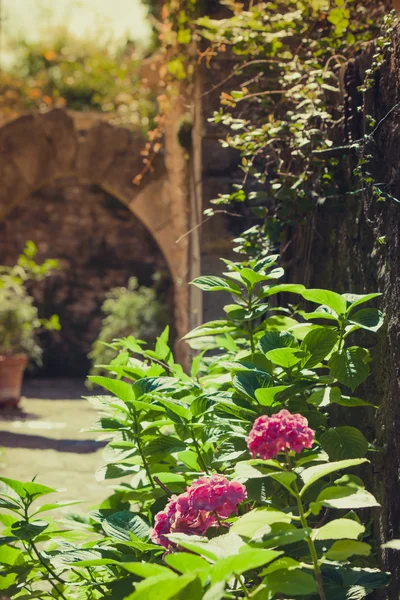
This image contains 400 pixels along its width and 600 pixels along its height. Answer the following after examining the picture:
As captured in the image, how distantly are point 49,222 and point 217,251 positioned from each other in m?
7.55

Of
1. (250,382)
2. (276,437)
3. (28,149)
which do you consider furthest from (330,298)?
(28,149)

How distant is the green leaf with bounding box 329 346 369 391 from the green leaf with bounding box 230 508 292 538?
1.42 ft

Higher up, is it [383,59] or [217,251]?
[383,59]

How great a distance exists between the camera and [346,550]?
1.38 metres

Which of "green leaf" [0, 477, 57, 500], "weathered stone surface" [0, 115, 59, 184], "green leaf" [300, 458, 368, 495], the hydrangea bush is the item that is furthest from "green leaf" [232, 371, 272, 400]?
"weathered stone surface" [0, 115, 59, 184]

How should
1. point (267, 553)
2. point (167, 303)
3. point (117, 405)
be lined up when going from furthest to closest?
point (167, 303)
point (117, 405)
point (267, 553)

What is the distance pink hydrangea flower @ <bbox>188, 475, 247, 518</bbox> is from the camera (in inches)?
63.6

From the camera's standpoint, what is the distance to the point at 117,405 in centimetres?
193

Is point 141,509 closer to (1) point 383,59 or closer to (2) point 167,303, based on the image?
(1) point 383,59

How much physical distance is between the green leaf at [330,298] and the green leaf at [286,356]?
128 millimetres

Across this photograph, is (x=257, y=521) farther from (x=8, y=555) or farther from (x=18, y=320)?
(x=18, y=320)

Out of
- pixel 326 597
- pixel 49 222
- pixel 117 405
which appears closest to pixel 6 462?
pixel 117 405

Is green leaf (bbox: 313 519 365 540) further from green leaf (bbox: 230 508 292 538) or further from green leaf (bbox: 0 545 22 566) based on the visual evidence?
green leaf (bbox: 0 545 22 566)

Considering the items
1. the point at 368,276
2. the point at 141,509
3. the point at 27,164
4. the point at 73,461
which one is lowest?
the point at 73,461
